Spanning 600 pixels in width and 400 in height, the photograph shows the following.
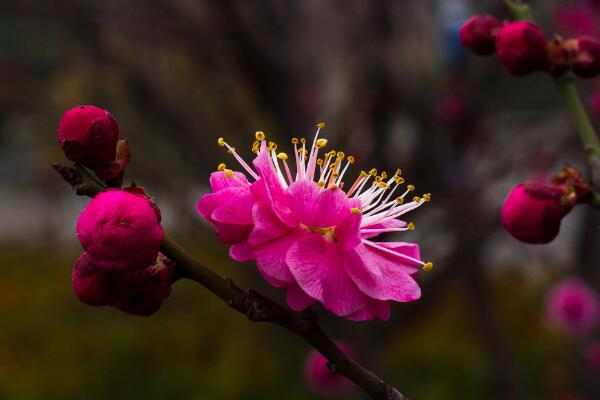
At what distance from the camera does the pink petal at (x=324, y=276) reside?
785mm

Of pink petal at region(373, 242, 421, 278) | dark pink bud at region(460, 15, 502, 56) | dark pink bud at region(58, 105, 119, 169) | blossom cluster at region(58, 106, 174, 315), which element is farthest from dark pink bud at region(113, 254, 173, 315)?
dark pink bud at region(460, 15, 502, 56)

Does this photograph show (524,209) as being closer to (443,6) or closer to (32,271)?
(443,6)

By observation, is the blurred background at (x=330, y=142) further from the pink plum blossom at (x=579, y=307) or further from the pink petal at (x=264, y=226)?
the pink petal at (x=264, y=226)

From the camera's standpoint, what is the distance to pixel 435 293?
302 cm

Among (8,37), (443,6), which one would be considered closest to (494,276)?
(443,6)

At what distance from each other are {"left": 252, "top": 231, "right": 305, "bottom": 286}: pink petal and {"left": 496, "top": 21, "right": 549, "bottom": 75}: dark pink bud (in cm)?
44

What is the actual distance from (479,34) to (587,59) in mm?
150

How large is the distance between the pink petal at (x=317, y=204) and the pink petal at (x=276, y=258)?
3cm

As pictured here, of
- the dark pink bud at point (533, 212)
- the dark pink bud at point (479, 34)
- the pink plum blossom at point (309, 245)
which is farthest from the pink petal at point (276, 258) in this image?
the dark pink bud at point (479, 34)

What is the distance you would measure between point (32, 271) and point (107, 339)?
267cm

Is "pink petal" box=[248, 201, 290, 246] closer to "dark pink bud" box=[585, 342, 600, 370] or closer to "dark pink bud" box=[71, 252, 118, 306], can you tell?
"dark pink bud" box=[71, 252, 118, 306]

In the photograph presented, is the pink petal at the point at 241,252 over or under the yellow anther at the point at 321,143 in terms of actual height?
under

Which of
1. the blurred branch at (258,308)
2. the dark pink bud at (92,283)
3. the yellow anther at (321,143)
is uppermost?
the yellow anther at (321,143)

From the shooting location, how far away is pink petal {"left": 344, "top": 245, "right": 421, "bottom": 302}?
2.64 feet
